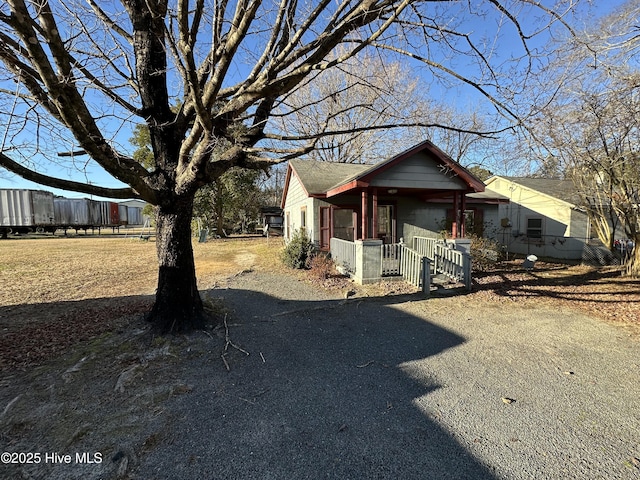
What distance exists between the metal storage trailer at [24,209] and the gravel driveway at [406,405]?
106 feet

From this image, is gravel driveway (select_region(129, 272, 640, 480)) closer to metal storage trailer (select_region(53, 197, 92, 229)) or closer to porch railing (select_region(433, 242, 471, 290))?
porch railing (select_region(433, 242, 471, 290))

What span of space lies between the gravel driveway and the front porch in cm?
265

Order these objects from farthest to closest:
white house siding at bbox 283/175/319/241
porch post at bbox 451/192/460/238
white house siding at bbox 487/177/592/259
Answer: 1. white house siding at bbox 487/177/592/259
2. white house siding at bbox 283/175/319/241
3. porch post at bbox 451/192/460/238

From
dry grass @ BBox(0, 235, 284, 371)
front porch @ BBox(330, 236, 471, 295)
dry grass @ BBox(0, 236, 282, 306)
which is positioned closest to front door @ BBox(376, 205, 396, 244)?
front porch @ BBox(330, 236, 471, 295)

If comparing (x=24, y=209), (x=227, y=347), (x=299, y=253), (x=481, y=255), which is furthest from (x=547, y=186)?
(x=24, y=209)

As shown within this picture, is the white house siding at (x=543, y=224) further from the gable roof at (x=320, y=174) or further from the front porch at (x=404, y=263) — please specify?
the gable roof at (x=320, y=174)

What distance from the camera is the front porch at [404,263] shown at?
7.75m

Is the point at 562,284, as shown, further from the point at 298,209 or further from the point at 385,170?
the point at 298,209

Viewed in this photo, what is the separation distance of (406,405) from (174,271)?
3.66m

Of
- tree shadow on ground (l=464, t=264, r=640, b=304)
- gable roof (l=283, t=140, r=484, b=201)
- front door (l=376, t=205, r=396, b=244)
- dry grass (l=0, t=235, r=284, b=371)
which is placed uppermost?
gable roof (l=283, t=140, r=484, b=201)

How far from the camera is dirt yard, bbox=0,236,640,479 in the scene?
8.23 feet

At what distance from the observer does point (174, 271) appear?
453cm

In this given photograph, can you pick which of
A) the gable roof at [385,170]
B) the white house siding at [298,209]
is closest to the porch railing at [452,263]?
the gable roof at [385,170]

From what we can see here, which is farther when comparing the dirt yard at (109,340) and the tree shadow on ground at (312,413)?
the dirt yard at (109,340)
